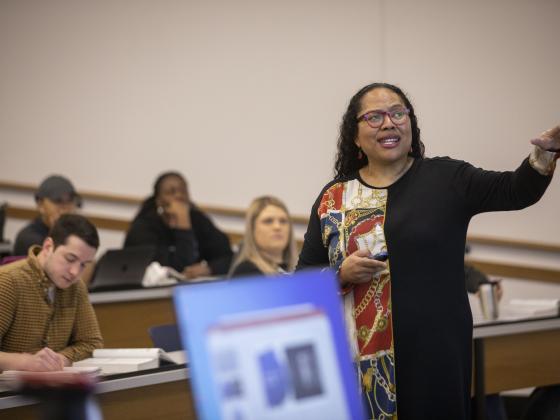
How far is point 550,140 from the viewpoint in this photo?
6.04 feet

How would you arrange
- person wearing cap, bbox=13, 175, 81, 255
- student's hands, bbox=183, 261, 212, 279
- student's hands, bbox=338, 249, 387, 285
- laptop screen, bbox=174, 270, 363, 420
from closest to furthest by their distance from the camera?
Answer: 1. laptop screen, bbox=174, 270, 363, 420
2. student's hands, bbox=338, 249, 387, 285
3. person wearing cap, bbox=13, 175, 81, 255
4. student's hands, bbox=183, 261, 212, 279

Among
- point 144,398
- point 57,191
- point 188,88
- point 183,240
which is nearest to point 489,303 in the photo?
point 144,398

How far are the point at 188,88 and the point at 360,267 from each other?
4.75 metres

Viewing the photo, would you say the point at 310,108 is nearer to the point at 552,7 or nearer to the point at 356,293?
the point at 552,7

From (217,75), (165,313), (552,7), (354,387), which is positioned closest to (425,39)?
(552,7)

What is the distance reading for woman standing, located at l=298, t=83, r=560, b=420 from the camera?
2.00 metres

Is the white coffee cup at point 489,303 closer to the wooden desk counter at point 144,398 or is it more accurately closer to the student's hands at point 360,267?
the wooden desk counter at point 144,398

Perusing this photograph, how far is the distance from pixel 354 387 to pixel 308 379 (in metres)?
0.07

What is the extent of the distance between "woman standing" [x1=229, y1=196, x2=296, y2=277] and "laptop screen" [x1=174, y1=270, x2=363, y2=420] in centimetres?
285

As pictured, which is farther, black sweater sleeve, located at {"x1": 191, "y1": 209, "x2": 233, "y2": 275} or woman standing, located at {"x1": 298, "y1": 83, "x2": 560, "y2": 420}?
black sweater sleeve, located at {"x1": 191, "y1": 209, "x2": 233, "y2": 275}

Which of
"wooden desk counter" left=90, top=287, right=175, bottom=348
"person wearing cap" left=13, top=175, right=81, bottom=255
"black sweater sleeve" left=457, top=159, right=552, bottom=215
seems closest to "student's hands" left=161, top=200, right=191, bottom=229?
"person wearing cap" left=13, top=175, right=81, bottom=255

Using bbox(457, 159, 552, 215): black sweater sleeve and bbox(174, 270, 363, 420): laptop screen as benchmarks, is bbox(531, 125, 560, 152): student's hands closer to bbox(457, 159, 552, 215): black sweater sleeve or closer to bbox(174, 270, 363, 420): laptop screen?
bbox(457, 159, 552, 215): black sweater sleeve

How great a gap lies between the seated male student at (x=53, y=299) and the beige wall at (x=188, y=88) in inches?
130

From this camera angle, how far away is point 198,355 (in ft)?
3.48
